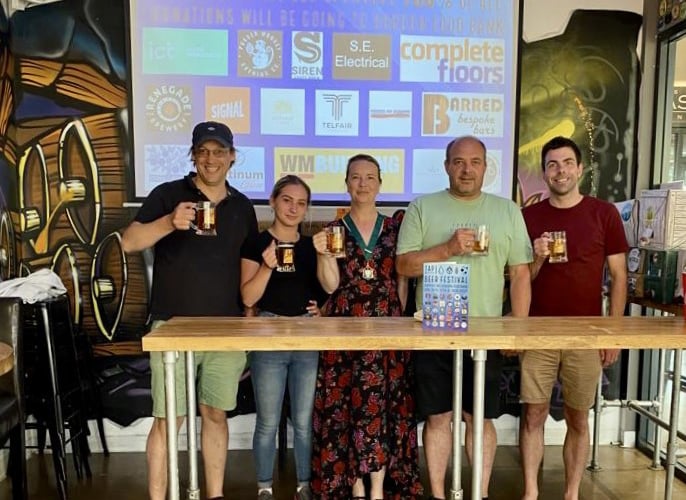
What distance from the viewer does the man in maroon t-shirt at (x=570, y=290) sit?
8.30 ft

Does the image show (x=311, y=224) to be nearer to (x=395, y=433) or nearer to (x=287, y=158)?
(x=287, y=158)

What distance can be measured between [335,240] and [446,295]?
0.48 m

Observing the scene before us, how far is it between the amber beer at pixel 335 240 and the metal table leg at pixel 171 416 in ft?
2.32

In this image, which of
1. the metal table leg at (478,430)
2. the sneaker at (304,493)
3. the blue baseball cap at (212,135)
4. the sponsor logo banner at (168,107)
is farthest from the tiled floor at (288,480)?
the sponsor logo banner at (168,107)

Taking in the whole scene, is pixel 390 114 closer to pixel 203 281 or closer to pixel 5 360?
pixel 203 281

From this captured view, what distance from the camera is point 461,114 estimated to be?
3.53m

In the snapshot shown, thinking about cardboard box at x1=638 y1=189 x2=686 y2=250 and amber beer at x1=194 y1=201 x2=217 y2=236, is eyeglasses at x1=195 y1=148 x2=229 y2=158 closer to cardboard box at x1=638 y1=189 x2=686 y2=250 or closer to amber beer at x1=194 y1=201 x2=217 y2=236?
amber beer at x1=194 y1=201 x2=217 y2=236

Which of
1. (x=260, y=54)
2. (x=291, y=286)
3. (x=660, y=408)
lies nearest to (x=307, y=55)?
(x=260, y=54)

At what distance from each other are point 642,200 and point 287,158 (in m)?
2.06

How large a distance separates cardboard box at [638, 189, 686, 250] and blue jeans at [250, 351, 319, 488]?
6.08ft

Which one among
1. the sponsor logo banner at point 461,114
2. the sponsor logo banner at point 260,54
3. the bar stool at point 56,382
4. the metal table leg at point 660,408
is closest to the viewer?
the bar stool at point 56,382

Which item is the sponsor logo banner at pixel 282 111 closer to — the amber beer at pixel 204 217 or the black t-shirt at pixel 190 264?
the black t-shirt at pixel 190 264

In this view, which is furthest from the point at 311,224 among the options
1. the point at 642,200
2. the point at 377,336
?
the point at 642,200

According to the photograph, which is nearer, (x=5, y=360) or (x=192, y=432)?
(x=5, y=360)
